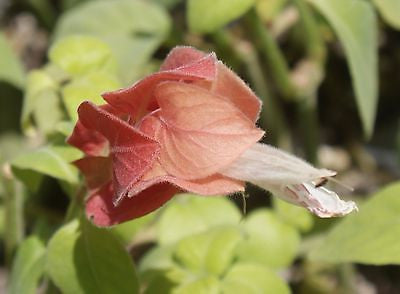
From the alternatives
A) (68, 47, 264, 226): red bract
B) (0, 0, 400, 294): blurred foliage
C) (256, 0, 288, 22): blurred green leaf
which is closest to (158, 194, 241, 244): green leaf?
(0, 0, 400, 294): blurred foliage

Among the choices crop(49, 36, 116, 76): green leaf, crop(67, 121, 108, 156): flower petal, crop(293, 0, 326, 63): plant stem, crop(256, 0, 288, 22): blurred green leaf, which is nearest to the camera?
crop(67, 121, 108, 156): flower petal

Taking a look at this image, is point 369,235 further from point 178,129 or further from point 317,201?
point 178,129

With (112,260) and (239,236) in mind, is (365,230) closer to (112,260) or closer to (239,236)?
(239,236)

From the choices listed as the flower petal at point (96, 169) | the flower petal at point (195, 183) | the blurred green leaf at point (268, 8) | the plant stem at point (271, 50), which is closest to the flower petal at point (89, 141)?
the flower petal at point (96, 169)

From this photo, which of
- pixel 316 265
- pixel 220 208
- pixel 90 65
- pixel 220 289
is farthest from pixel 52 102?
pixel 316 265

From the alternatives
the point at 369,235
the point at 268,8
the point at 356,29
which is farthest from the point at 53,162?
the point at 268,8

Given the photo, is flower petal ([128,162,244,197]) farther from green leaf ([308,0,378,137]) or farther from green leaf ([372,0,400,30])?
green leaf ([372,0,400,30])
